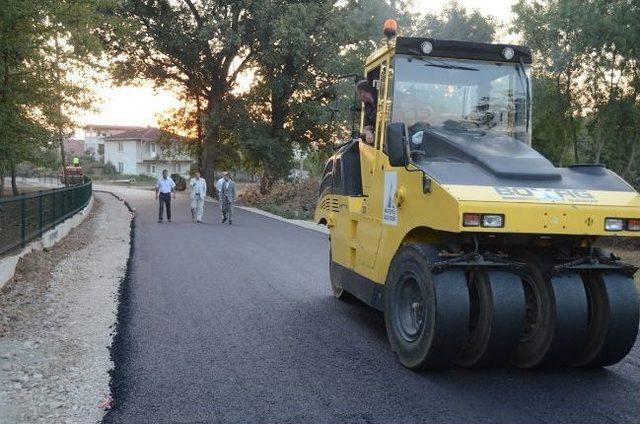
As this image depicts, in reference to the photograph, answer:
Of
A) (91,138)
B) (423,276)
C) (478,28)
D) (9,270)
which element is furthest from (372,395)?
(91,138)

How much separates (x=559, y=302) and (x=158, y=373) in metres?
3.37

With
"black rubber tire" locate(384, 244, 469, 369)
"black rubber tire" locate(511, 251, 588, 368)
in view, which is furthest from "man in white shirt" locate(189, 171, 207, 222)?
"black rubber tire" locate(511, 251, 588, 368)

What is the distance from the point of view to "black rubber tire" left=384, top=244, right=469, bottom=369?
5.23 metres

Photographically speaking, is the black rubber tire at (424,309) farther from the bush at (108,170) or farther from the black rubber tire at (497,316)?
the bush at (108,170)

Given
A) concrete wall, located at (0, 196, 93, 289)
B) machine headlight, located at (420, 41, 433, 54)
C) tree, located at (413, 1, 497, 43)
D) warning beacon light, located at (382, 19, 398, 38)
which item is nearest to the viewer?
machine headlight, located at (420, 41, 433, 54)

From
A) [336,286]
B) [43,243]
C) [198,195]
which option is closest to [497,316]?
[336,286]

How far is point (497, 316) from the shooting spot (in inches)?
205

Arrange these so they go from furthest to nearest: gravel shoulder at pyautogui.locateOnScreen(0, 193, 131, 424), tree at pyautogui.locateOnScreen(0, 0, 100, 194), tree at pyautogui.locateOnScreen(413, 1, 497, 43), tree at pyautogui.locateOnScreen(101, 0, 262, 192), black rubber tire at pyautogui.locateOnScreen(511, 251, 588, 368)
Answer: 1. tree at pyautogui.locateOnScreen(413, 1, 497, 43)
2. tree at pyautogui.locateOnScreen(101, 0, 262, 192)
3. tree at pyautogui.locateOnScreen(0, 0, 100, 194)
4. black rubber tire at pyautogui.locateOnScreen(511, 251, 588, 368)
5. gravel shoulder at pyautogui.locateOnScreen(0, 193, 131, 424)

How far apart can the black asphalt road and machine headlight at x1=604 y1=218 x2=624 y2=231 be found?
1309 millimetres

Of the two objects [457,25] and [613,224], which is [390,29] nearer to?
[613,224]

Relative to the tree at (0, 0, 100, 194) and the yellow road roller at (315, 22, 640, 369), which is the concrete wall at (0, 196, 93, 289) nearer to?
the tree at (0, 0, 100, 194)

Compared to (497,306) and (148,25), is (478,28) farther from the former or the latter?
(497,306)

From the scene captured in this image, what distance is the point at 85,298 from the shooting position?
882 cm

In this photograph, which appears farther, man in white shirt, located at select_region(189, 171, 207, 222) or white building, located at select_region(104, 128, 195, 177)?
white building, located at select_region(104, 128, 195, 177)
